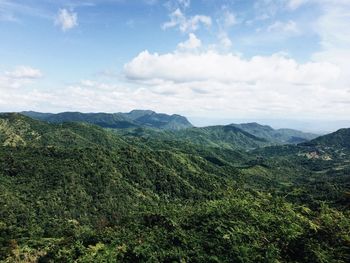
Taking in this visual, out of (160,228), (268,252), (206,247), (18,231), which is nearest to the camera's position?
(268,252)

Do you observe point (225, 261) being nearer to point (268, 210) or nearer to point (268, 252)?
point (268, 252)

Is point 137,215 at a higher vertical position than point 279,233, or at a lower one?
lower

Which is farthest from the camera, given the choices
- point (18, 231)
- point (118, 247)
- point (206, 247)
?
point (18, 231)

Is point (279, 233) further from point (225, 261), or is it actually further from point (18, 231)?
point (18, 231)

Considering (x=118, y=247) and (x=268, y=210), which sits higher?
(x=268, y=210)

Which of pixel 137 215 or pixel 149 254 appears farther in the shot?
pixel 137 215

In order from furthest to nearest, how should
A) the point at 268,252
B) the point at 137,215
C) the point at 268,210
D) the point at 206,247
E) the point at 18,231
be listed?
the point at 18,231 < the point at 137,215 < the point at 268,210 < the point at 206,247 < the point at 268,252

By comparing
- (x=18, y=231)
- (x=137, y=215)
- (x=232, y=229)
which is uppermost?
(x=232, y=229)

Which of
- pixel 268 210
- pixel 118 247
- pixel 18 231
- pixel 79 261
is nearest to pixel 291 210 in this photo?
pixel 268 210

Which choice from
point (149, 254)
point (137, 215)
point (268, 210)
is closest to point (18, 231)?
point (137, 215)
